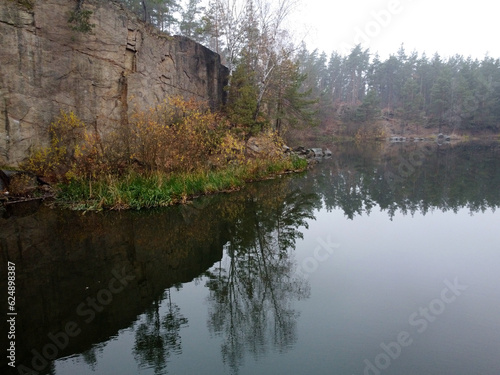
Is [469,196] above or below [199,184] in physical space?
below

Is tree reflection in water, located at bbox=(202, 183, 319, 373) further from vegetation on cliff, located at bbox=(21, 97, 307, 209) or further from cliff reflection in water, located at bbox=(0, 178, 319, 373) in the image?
vegetation on cliff, located at bbox=(21, 97, 307, 209)

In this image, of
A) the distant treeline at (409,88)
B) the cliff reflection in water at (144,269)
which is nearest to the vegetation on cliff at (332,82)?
the distant treeline at (409,88)

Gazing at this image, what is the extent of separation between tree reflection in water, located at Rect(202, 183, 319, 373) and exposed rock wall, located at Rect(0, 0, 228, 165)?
7732 mm

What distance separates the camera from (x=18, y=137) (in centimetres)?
1115

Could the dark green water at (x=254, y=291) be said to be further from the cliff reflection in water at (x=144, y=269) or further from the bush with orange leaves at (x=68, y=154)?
the bush with orange leaves at (x=68, y=154)

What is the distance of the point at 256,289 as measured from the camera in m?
5.43

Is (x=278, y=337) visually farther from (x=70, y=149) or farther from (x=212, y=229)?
(x=70, y=149)

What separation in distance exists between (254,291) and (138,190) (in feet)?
21.2

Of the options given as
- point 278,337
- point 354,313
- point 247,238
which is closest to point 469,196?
point 247,238

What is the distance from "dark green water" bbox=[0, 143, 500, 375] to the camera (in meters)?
3.75

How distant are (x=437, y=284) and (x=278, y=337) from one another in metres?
3.01

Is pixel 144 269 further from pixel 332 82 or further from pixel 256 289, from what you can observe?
pixel 332 82

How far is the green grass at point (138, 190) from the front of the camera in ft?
32.9

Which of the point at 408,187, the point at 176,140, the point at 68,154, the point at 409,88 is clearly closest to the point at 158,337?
the point at 176,140
